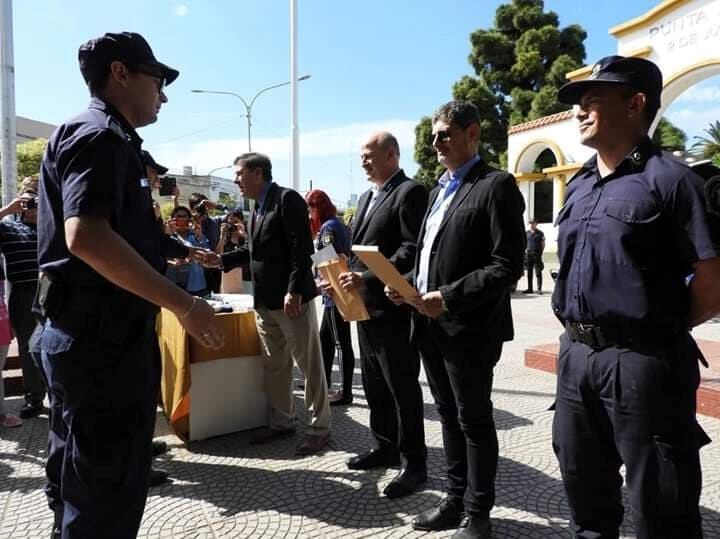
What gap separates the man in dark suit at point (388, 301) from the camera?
2869mm

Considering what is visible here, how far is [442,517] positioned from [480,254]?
4.17 ft

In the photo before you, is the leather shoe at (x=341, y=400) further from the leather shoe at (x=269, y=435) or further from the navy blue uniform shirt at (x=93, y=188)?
the navy blue uniform shirt at (x=93, y=188)

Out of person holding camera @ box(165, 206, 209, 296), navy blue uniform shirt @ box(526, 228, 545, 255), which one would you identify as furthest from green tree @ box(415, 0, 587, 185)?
person holding camera @ box(165, 206, 209, 296)

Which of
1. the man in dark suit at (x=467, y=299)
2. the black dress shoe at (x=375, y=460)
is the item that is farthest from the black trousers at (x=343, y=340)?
the man in dark suit at (x=467, y=299)

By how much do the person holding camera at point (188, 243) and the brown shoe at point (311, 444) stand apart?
225cm

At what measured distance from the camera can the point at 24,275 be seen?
4.11m

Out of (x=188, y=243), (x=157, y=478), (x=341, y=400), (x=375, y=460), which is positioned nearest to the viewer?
(x=157, y=478)

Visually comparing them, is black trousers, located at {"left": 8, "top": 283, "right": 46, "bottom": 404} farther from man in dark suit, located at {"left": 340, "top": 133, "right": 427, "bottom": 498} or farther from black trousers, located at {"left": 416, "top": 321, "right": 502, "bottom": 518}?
black trousers, located at {"left": 416, "top": 321, "right": 502, "bottom": 518}

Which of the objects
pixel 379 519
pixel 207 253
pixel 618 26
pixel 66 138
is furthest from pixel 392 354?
pixel 618 26

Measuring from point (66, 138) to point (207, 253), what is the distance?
155 cm

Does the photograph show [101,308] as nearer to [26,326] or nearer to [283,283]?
[283,283]

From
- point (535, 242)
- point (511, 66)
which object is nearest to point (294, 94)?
point (535, 242)

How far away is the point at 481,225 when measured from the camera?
2.33 m

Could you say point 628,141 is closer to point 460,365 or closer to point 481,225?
point 481,225
